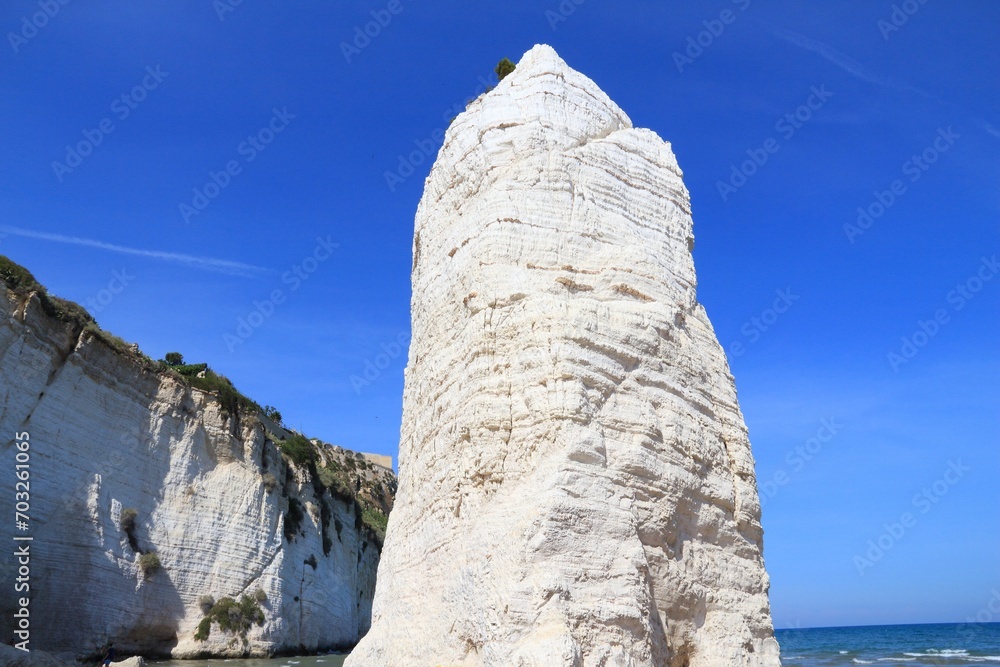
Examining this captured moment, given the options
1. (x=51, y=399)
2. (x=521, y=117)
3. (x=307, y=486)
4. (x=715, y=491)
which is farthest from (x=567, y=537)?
(x=307, y=486)

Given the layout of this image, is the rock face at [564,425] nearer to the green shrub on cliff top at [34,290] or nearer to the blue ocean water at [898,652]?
the green shrub on cliff top at [34,290]

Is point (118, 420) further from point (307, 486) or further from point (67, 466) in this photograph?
point (307, 486)

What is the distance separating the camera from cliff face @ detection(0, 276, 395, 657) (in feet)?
59.2

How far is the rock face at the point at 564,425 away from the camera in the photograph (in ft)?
21.7

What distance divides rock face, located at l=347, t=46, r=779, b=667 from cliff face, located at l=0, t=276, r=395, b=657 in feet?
41.5

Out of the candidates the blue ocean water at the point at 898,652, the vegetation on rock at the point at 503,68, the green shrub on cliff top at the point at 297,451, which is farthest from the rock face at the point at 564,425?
the blue ocean water at the point at 898,652

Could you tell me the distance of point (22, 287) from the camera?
18516 mm

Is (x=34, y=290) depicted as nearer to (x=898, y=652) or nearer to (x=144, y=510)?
(x=144, y=510)

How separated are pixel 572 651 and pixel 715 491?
9.24 ft

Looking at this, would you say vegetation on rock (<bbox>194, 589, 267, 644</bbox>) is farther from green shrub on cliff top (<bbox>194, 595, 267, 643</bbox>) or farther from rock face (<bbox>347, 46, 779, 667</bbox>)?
rock face (<bbox>347, 46, 779, 667</bbox>)

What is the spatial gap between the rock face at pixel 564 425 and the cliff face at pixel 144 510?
1265cm

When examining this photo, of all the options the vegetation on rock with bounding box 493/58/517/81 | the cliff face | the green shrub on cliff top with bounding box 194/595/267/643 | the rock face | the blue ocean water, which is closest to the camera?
the rock face

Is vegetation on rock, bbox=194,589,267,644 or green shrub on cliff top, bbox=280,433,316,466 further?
green shrub on cliff top, bbox=280,433,316,466

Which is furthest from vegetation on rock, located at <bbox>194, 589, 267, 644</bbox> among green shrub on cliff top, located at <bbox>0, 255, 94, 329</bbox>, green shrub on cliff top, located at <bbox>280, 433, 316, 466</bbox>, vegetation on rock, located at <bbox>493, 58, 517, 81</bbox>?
vegetation on rock, located at <bbox>493, 58, 517, 81</bbox>
